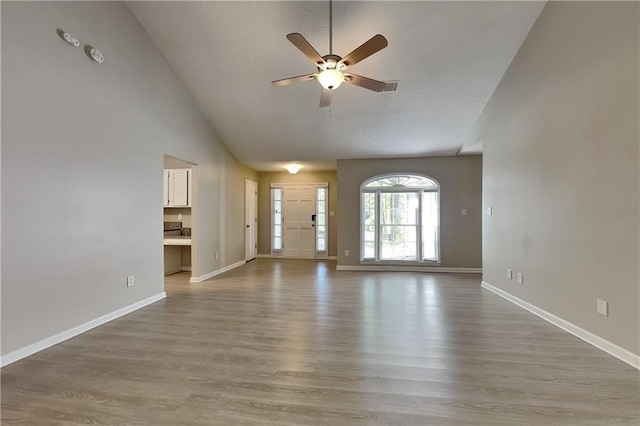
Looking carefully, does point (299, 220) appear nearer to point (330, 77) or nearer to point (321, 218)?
point (321, 218)

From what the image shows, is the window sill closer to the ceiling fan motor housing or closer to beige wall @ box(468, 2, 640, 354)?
beige wall @ box(468, 2, 640, 354)

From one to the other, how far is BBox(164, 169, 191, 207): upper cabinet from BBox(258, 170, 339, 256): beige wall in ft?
9.52

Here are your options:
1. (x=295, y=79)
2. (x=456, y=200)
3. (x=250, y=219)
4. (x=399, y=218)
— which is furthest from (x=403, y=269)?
(x=295, y=79)

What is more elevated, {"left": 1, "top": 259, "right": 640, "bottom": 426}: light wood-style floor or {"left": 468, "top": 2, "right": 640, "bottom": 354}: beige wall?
{"left": 468, "top": 2, "right": 640, "bottom": 354}: beige wall

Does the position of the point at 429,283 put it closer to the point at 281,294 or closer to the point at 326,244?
the point at 281,294

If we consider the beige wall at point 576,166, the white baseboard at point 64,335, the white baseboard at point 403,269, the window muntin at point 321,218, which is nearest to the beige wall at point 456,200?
the white baseboard at point 403,269

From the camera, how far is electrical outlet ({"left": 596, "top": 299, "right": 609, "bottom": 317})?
2.55 meters

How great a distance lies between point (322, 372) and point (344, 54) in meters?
3.65

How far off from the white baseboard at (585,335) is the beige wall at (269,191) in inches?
206

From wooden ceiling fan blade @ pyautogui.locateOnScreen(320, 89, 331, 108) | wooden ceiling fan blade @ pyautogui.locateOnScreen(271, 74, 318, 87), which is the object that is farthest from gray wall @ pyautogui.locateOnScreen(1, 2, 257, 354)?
wooden ceiling fan blade @ pyautogui.locateOnScreen(320, 89, 331, 108)

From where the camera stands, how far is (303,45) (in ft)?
8.35

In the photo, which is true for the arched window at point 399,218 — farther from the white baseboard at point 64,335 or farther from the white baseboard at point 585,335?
the white baseboard at point 64,335

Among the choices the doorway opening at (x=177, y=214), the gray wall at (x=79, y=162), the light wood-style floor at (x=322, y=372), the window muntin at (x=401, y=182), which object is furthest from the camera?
the window muntin at (x=401, y=182)

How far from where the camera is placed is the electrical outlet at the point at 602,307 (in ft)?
8.36
